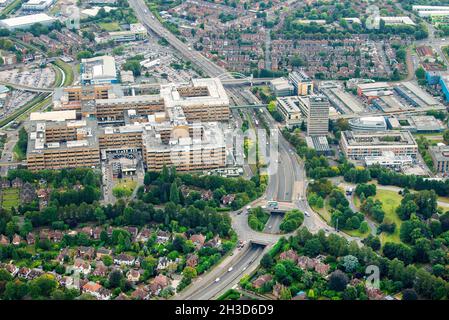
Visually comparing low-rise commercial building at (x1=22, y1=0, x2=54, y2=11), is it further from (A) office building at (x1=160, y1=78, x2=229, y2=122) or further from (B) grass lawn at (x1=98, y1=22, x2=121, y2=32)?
(A) office building at (x1=160, y1=78, x2=229, y2=122)

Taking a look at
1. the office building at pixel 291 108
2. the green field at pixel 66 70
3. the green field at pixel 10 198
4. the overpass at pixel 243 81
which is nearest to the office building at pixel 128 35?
the green field at pixel 66 70

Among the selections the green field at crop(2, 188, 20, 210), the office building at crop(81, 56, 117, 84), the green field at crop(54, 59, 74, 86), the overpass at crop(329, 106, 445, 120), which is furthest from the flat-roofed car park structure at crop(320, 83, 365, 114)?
the green field at crop(2, 188, 20, 210)

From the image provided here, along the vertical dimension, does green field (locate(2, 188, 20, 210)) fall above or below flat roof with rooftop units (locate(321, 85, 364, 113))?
below

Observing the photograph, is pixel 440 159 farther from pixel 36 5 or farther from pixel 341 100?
pixel 36 5

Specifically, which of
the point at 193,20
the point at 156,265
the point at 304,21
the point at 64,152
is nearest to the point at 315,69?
the point at 304,21

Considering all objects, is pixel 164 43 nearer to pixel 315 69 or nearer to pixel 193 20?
pixel 193 20

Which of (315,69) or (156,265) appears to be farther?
(315,69)
